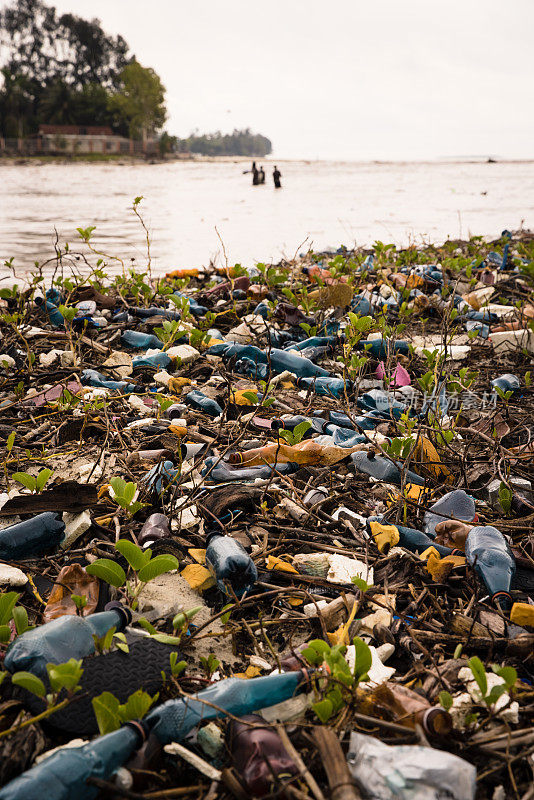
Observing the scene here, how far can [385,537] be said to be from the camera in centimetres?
165

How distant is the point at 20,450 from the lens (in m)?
2.13

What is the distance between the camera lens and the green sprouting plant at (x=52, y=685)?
40.6 inches

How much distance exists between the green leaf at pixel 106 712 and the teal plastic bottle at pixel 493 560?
2.81 feet

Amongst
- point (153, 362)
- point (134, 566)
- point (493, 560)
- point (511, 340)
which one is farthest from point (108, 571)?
point (511, 340)

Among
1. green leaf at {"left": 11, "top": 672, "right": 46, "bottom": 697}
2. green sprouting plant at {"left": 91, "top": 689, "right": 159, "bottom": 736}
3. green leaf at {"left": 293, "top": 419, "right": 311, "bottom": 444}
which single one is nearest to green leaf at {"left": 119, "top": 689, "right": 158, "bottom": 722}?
green sprouting plant at {"left": 91, "top": 689, "right": 159, "bottom": 736}

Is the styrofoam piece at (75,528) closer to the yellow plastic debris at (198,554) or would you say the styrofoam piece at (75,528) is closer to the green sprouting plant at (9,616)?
the yellow plastic debris at (198,554)

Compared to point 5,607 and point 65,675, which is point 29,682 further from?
point 5,607

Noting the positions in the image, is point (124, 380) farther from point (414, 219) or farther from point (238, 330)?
point (414, 219)

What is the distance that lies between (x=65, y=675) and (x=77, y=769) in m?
0.14

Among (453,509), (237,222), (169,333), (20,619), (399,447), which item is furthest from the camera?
(237,222)

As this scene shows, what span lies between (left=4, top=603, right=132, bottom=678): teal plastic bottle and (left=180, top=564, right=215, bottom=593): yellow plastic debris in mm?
251

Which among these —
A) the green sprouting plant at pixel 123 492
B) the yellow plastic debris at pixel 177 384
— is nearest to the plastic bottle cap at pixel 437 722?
the green sprouting plant at pixel 123 492

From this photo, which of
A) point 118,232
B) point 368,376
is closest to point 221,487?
point 368,376

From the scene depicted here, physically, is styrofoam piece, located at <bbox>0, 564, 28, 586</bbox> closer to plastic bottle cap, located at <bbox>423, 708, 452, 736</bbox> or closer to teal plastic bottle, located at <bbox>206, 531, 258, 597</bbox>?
teal plastic bottle, located at <bbox>206, 531, 258, 597</bbox>
